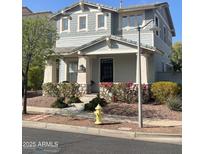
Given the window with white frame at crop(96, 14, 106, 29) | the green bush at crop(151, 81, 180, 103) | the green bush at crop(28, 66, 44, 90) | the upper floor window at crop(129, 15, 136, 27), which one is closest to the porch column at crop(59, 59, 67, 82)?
the window with white frame at crop(96, 14, 106, 29)

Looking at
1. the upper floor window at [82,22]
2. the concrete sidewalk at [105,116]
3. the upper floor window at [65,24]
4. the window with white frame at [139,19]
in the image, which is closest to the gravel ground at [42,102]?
the concrete sidewalk at [105,116]

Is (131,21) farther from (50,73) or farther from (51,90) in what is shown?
(51,90)

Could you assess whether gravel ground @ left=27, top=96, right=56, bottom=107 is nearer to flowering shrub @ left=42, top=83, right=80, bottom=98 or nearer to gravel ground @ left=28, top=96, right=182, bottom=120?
gravel ground @ left=28, top=96, right=182, bottom=120

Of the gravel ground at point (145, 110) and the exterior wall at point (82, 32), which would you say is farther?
the exterior wall at point (82, 32)

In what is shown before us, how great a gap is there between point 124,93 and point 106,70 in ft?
12.4

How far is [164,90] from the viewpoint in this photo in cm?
1711

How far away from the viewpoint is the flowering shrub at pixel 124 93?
56.4 ft

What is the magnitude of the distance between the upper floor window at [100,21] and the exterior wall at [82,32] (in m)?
0.21

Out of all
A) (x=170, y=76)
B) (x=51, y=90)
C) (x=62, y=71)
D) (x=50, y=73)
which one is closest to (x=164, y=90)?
(x=170, y=76)

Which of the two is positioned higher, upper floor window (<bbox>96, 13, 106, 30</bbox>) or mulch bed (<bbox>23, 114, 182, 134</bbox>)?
upper floor window (<bbox>96, 13, 106, 30</bbox>)

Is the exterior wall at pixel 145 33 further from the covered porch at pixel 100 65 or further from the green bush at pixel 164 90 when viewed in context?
the green bush at pixel 164 90

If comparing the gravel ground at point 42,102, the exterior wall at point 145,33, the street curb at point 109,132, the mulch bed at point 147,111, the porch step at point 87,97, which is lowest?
the street curb at point 109,132

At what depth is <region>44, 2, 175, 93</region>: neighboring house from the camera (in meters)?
19.1
